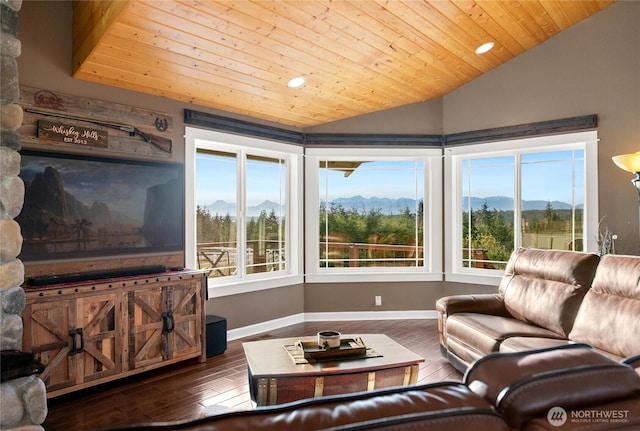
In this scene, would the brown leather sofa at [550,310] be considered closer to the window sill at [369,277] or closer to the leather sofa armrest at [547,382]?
the window sill at [369,277]

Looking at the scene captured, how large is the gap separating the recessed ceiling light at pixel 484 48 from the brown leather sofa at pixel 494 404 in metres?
4.26

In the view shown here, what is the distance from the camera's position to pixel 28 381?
2.32 metres

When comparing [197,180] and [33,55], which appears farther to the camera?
[197,180]

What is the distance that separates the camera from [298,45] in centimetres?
350

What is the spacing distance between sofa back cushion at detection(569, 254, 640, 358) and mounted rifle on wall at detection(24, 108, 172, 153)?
3.81m

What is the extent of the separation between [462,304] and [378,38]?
7.97 ft

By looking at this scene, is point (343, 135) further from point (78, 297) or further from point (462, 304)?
point (78, 297)

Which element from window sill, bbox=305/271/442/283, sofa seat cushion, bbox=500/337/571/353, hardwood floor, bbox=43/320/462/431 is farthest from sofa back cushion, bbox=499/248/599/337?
window sill, bbox=305/271/442/283

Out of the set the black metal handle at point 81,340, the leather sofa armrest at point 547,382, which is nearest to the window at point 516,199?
the black metal handle at point 81,340

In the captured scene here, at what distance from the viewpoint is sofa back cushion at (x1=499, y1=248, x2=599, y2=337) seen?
3.19 meters

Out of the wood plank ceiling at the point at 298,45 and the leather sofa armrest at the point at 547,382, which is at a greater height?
the wood plank ceiling at the point at 298,45

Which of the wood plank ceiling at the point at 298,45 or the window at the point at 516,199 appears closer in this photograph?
the wood plank ceiling at the point at 298,45

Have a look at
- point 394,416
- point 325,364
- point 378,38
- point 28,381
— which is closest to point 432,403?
point 394,416

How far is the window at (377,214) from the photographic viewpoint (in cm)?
566
